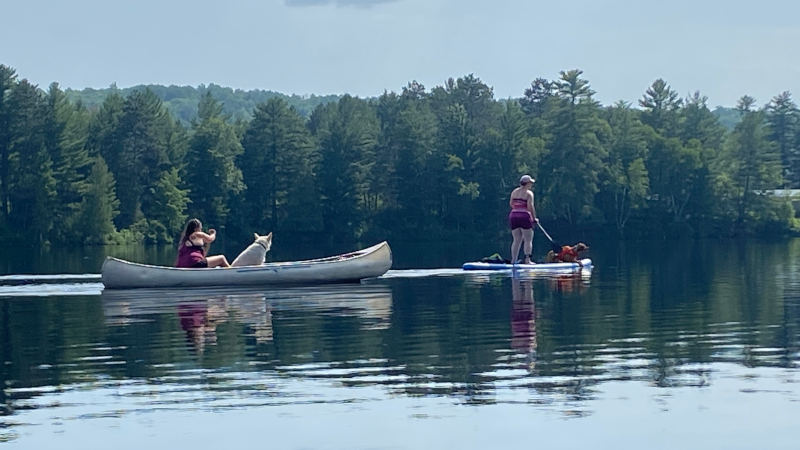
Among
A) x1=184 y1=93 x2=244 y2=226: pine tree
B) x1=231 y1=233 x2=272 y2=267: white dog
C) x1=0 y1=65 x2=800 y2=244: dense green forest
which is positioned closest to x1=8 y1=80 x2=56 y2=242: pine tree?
x1=0 y1=65 x2=800 y2=244: dense green forest

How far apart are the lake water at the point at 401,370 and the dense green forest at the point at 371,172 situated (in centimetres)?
7020

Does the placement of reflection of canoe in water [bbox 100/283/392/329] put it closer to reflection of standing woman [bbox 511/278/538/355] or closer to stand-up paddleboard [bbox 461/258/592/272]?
reflection of standing woman [bbox 511/278/538/355]

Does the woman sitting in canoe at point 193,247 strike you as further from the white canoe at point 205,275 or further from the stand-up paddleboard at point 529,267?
the stand-up paddleboard at point 529,267

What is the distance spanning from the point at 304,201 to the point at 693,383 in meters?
91.9

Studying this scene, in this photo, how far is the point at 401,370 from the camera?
18297mm

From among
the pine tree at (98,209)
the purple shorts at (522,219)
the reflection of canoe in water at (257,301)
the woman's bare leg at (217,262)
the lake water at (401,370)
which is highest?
the pine tree at (98,209)

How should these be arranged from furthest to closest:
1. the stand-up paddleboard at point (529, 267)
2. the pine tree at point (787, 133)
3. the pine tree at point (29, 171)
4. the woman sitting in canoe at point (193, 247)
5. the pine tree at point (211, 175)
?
the pine tree at point (787, 133), the pine tree at point (211, 175), the pine tree at point (29, 171), the stand-up paddleboard at point (529, 267), the woman sitting in canoe at point (193, 247)

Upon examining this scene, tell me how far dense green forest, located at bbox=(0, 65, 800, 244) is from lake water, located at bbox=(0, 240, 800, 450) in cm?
7020

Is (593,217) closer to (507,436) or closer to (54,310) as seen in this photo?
(54,310)

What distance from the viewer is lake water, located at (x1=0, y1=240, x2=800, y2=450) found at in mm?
14250

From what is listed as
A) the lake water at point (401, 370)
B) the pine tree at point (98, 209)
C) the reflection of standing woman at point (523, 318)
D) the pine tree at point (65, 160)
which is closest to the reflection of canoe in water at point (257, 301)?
the lake water at point (401, 370)

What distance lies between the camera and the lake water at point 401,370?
46.8ft

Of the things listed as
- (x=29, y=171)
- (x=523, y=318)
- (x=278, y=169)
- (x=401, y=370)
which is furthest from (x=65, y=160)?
(x=401, y=370)

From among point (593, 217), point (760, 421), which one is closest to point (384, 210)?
point (593, 217)
